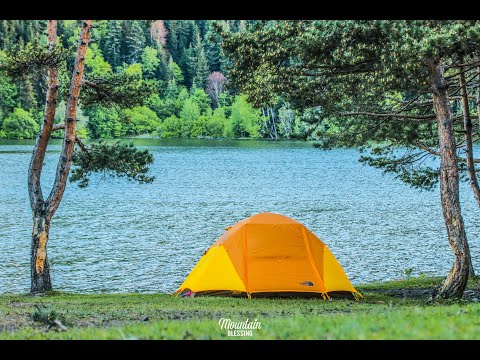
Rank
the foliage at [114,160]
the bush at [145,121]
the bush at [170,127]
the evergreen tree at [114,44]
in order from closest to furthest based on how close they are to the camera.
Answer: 1. the foliage at [114,160]
2. the evergreen tree at [114,44]
3. the bush at [145,121]
4. the bush at [170,127]

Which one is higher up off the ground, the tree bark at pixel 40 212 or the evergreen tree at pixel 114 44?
the evergreen tree at pixel 114 44

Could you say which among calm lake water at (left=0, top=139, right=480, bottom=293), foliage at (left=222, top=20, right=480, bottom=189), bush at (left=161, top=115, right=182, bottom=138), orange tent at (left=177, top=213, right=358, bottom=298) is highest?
foliage at (left=222, top=20, right=480, bottom=189)

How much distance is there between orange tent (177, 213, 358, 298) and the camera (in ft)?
59.3

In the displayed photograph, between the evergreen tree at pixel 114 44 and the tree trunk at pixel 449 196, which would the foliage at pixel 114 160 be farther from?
the evergreen tree at pixel 114 44

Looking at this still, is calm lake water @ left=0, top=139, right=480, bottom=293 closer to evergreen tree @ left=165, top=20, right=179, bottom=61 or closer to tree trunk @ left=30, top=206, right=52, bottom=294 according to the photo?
tree trunk @ left=30, top=206, right=52, bottom=294

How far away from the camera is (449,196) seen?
52.0 feet

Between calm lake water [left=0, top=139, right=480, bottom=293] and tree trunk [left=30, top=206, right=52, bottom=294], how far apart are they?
462cm

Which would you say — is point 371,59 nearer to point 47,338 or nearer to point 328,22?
point 328,22

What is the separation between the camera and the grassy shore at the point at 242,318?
913 cm

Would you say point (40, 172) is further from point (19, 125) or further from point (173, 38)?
point (173, 38)

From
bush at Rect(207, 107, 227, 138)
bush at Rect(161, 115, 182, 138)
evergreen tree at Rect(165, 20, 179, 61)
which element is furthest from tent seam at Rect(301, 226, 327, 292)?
evergreen tree at Rect(165, 20, 179, 61)

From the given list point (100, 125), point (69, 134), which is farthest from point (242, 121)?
point (69, 134)

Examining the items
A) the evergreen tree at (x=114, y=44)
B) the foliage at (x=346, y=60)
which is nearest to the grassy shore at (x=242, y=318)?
the foliage at (x=346, y=60)

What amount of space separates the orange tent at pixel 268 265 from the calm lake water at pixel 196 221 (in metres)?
5.97
